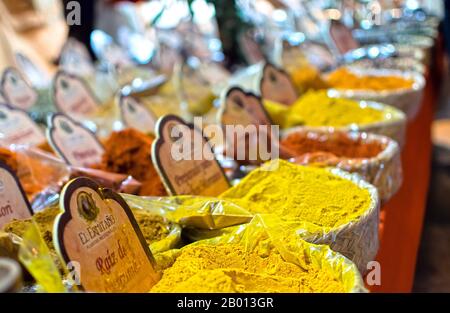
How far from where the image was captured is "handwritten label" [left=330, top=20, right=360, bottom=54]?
2877 millimetres

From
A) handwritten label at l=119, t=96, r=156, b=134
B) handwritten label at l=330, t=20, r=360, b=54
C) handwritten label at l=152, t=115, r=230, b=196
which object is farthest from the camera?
handwritten label at l=330, t=20, r=360, b=54

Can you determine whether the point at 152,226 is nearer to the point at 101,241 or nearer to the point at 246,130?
the point at 101,241

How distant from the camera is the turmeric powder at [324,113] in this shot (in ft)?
5.64

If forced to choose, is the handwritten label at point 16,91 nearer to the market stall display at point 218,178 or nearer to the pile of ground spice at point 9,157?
the market stall display at point 218,178

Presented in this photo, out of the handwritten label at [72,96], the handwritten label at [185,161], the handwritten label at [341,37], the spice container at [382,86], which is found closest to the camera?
the handwritten label at [185,161]

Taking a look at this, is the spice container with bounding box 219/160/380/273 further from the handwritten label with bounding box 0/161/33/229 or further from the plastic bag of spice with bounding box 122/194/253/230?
the handwritten label with bounding box 0/161/33/229

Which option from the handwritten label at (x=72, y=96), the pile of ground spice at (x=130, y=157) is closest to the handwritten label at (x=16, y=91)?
the handwritten label at (x=72, y=96)

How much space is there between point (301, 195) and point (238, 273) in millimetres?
318

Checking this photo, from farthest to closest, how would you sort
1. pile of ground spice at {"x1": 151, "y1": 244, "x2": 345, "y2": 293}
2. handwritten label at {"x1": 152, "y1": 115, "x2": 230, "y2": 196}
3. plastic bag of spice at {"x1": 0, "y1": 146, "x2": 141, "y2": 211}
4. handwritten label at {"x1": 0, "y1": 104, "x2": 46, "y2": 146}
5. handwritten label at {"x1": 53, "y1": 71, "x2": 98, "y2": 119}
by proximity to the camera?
handwritten label at {"x1": 53, "y1": 71, "x2": 98, "y2": 119}, handwritten label at {"x1": 0, "y1": 104, "x2": 46, "y2": 146}, plastic bag of spice at {"x1": 0, "y1": 146, "x2": 141, "y2": 211}, handwritten label at {"x1": 152, "y1": 115, "x2": 230, "y2": 196}, pile of ground spice at {"x1": 151, "y1": 244, "x2": 345, "y2": 293}

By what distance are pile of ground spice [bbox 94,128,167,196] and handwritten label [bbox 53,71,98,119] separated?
75cm

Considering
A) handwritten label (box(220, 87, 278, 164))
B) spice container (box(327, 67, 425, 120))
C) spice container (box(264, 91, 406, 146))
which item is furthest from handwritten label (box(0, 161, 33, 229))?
spice container (box(327, 67, 425, 120))

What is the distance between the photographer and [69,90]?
2156 mm

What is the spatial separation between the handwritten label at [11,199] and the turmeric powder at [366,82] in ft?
4.46
